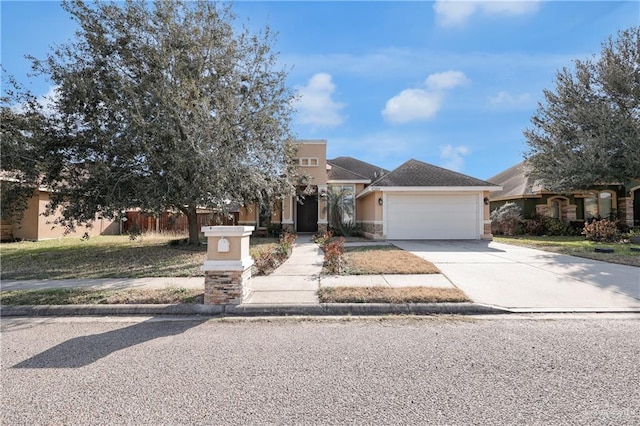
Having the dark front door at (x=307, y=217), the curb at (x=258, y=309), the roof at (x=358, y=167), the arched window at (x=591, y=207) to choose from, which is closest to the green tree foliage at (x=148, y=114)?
the curb at (x=258, y=309)

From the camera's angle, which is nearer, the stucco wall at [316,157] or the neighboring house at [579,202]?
the stucco wall at [316,157]

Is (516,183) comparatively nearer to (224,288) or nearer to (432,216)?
(432,216)

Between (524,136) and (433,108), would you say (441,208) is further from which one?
(524,136)

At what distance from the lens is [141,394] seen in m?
2.99

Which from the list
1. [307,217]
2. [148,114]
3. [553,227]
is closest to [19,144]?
[148,114]

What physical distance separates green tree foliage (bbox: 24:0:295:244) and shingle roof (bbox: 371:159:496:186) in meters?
7.52

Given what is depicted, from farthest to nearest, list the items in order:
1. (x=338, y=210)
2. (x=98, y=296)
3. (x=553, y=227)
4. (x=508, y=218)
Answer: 1. (x=508, y=218)
2. (x=553, y=227)
3. (x=338, y=210)
4. (x=98, y=296)

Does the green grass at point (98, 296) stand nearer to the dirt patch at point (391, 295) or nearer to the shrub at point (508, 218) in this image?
the dirt patch at point (391, 295)

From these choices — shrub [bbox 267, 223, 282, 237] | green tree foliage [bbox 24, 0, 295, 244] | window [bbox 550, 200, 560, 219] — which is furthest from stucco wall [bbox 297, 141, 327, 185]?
window [bbox 550, 200, 560, 219]

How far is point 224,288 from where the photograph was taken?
5.71 metres

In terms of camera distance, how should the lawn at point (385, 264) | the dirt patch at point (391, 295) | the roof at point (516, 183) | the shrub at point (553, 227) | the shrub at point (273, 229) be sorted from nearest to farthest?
1. the dirt patch at point (391, 295)
2. the lawn at point (385, 264)
3. the shrub at point (273, 229)
4. the shrub at point (553, 227)
5. the roof at point (516, 183)

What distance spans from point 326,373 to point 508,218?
20652mm

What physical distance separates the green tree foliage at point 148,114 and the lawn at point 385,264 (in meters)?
4.29

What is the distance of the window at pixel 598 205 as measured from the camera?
20766 millimetres
